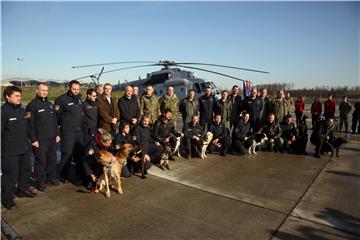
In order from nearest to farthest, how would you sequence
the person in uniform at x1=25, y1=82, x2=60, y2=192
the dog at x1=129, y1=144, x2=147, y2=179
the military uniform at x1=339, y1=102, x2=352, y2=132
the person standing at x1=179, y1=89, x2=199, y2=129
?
the person in uniform at x1=25, y1=82, x2=60, y2=192
the dog at x1=129, y1=144, x2=147, y2=179
the person standing at x1=179, y1=89, x2=199, y2=129
the military uniform at x1=339, y1=102, x2=352, y2=132

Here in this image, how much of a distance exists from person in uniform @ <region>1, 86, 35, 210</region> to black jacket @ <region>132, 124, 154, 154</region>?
2076mm

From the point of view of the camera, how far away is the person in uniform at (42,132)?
174 inches

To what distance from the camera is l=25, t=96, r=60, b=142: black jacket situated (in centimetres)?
439

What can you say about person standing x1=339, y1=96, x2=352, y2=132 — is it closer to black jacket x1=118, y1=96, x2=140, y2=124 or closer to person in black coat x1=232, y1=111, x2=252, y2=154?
person in black coat x1=232, y1=111, x2=252, y2=154

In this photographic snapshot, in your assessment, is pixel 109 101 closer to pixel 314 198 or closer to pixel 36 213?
pixel 36 213

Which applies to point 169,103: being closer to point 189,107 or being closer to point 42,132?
point 189,107

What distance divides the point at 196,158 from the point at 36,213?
389 centimetres

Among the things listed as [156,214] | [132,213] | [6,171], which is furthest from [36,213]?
[156,214]

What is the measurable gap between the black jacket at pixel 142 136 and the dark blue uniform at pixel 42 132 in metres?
1.55

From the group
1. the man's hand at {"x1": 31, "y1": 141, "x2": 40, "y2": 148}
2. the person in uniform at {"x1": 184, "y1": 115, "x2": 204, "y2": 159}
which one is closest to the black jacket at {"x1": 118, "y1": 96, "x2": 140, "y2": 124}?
the person in uniform at {"x1": 184, "y1": 115, "x2": 204, "y2": 159}

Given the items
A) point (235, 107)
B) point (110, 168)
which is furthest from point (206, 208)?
point (235, 107)

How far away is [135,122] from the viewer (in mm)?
6238

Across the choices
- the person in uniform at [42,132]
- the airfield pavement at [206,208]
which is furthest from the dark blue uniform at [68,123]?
the airfield pavement at [206,208]

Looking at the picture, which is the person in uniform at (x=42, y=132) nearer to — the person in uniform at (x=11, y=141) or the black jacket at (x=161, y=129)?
the person in uniform at (x=11, y=141)
